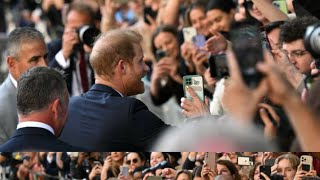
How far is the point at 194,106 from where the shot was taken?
9.95ft

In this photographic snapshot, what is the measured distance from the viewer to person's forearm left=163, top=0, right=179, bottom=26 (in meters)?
5.12

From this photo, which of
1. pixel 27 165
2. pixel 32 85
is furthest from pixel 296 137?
pixel 27 165

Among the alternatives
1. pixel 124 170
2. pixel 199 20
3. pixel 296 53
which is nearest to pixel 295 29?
pixel 296 53

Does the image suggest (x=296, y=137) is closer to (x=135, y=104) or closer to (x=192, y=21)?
(x=135, y=104)

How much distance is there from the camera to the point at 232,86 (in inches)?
98.7

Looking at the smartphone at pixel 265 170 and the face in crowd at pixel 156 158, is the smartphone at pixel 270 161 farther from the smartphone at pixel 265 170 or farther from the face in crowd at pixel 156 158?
the face in crowd at pixel 156 158

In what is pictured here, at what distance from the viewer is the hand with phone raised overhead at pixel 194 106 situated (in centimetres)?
299

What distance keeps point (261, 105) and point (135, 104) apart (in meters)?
0.84

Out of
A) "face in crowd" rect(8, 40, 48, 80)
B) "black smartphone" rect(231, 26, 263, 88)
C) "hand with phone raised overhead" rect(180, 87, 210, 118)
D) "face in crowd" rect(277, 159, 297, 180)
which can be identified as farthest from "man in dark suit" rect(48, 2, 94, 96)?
"face in crowd" rect(277, 159, 297, 180)

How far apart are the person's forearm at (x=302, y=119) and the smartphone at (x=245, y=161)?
1.66 feet

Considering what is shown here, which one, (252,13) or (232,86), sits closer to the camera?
(232,86)

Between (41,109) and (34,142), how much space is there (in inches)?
4.9

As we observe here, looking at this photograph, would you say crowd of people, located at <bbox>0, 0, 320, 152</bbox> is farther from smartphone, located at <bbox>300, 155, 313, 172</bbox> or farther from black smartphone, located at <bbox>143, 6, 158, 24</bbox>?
black smartphone, located at <bbox>143, 6, 158, 24</bbox>

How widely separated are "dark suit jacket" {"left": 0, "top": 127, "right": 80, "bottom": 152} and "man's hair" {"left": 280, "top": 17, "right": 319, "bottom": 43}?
0.83 meters
